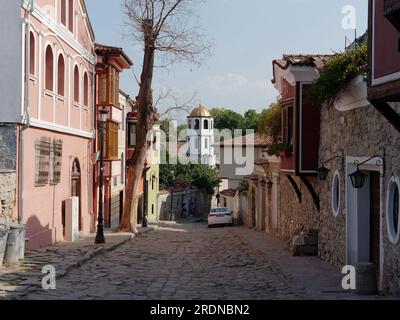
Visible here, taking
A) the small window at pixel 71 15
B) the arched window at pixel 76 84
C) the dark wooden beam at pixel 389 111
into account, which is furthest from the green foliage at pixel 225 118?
the dark wooden beam at pixel 389 111

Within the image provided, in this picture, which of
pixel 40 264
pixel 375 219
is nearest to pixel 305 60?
pixel 375 219

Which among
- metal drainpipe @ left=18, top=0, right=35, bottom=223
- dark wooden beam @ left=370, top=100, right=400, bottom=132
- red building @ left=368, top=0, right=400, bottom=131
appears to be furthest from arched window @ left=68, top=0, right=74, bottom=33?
dark wooden beam @ left=370, top=100, right=400, bottom=132

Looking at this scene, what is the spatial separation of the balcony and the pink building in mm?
9443

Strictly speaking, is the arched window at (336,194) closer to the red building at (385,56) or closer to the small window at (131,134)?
the red building at (385,56)

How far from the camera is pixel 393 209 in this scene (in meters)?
10.2

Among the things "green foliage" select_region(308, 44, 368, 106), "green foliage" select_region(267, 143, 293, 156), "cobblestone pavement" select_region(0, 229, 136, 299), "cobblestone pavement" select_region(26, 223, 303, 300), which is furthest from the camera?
"green foliage" select_region(267, 143, 293, 156)

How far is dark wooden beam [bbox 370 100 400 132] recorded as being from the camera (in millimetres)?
9147

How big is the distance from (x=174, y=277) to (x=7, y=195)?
4273mm

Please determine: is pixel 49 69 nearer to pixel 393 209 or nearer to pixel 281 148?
pixel 281 148

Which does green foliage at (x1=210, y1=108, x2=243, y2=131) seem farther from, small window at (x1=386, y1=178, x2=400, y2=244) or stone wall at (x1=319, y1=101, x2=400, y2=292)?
small window at (x1=386, y1=178, x2=400, y2=244)

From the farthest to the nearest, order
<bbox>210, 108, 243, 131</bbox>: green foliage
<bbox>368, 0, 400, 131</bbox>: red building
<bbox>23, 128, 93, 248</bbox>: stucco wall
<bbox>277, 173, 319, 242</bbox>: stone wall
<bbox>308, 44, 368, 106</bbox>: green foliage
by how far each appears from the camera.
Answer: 1. <bbox>210, 108, 243, 131</bbox>: green foliage
2. <bbox>277, 173, 319, 242</bbox>: stone wall
3. <bbox>23, 128, 93, 248</bbox>: stucco wall
4. <bbox>308, 44, 368, 106</bbox>: green foliage
5. <bbox>368, 0, 400, 131</bbox>: red building

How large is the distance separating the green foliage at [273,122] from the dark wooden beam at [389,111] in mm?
10500
